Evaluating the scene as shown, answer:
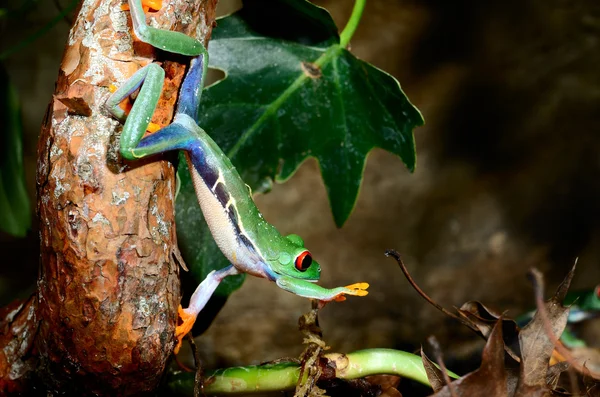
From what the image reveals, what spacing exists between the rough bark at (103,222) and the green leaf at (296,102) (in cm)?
38

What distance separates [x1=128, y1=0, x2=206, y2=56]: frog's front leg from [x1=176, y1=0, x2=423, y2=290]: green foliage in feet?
1.35

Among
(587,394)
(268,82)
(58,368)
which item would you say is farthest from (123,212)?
(587,394)

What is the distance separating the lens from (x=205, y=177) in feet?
3.56

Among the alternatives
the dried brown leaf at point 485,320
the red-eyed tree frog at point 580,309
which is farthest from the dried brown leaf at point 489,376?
the red-eyed tree frog at point 580,309

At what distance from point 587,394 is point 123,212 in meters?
0.94

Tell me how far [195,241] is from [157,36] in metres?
0.58

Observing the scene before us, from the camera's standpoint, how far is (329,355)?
1.24 meters

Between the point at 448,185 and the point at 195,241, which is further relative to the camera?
the point at 448,185

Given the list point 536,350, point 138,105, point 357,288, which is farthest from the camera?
point 357,288

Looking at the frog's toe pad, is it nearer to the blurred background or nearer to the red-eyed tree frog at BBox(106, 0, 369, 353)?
the red-eyed tree frog at BBox(106, 0, 369, 353)

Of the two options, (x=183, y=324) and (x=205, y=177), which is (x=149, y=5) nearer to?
(x=205, y=177)

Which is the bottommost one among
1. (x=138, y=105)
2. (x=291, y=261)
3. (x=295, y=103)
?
(x=291, y=261)

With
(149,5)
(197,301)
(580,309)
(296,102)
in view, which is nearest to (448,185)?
(580,309)

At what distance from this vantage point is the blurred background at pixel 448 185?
2.40 metres
